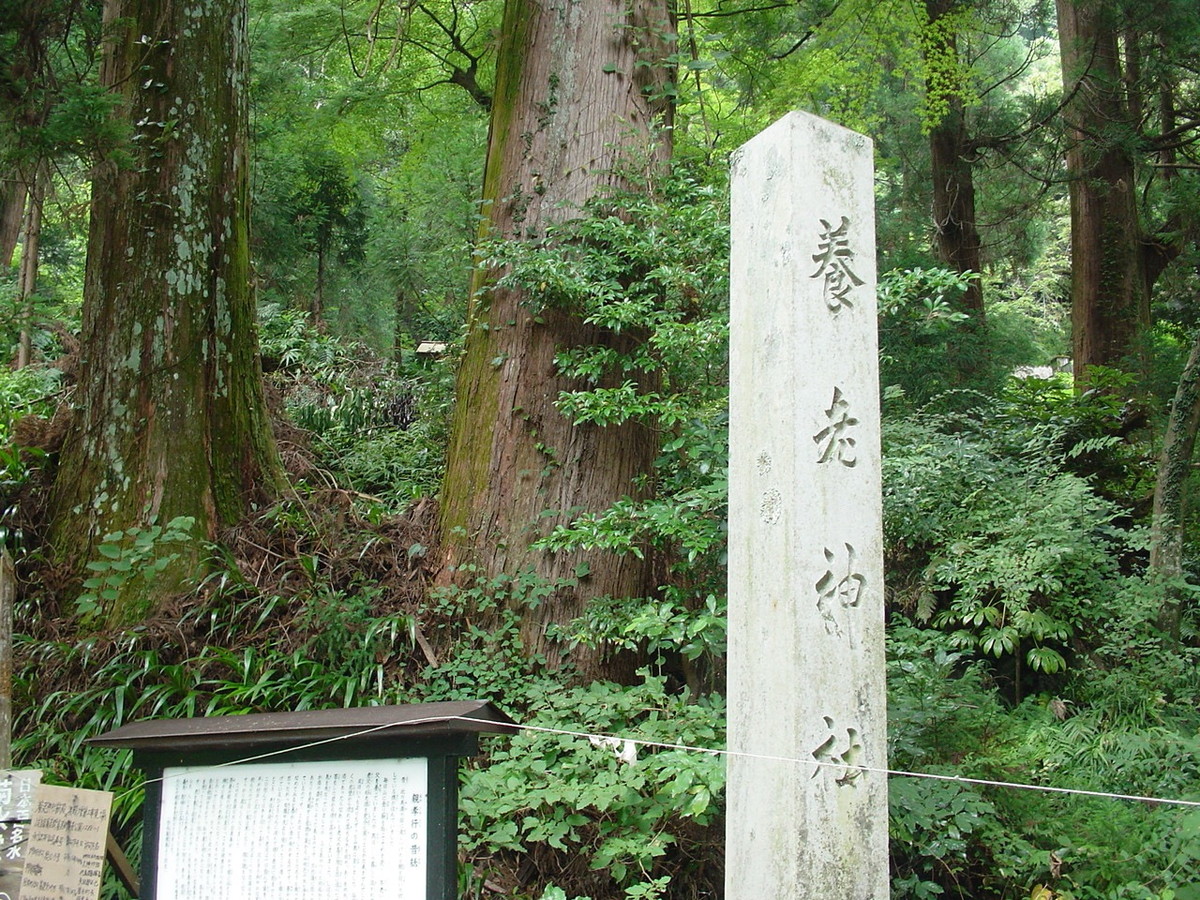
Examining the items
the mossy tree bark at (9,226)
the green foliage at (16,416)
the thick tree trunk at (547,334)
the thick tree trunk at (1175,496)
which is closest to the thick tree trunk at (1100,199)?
the thick tree trunk at (1175,496)

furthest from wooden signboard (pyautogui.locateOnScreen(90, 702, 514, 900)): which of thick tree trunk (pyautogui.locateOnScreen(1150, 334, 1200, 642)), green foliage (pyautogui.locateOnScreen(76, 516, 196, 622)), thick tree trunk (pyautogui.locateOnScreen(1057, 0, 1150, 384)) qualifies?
thick tree trunk (pyautogui.locateOnScreen(1057, 0, 1150, 384))

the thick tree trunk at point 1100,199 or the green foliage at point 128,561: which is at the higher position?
the thick tree trunk at point 1100,199

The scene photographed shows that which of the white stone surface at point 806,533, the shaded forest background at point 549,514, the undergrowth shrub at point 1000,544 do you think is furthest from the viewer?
the undergrowth shrub at point 1000,544

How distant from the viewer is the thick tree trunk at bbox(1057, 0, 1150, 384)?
30.5 ft

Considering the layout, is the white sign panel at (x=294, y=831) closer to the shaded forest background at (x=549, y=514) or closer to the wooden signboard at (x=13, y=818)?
the wooden signboard at (x=13, y=818)

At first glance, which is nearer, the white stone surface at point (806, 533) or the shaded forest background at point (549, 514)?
the white stone surface at point (806, 533)

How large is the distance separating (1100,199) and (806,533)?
909 cm

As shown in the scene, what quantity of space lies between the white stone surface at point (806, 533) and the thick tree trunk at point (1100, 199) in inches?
274

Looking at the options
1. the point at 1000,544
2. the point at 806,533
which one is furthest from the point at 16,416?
the point at 1000,544

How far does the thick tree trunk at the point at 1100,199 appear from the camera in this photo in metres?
9.30

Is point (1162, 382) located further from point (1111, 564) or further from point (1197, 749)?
point (1197, 749)

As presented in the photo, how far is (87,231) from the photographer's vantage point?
597cm

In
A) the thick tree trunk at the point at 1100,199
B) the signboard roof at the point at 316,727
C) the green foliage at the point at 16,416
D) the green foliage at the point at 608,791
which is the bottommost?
the green foliage at the point at 608,791

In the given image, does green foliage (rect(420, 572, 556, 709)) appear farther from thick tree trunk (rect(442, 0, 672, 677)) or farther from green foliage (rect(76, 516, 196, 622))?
green foliage (rect(76, 516, 196, 622))
